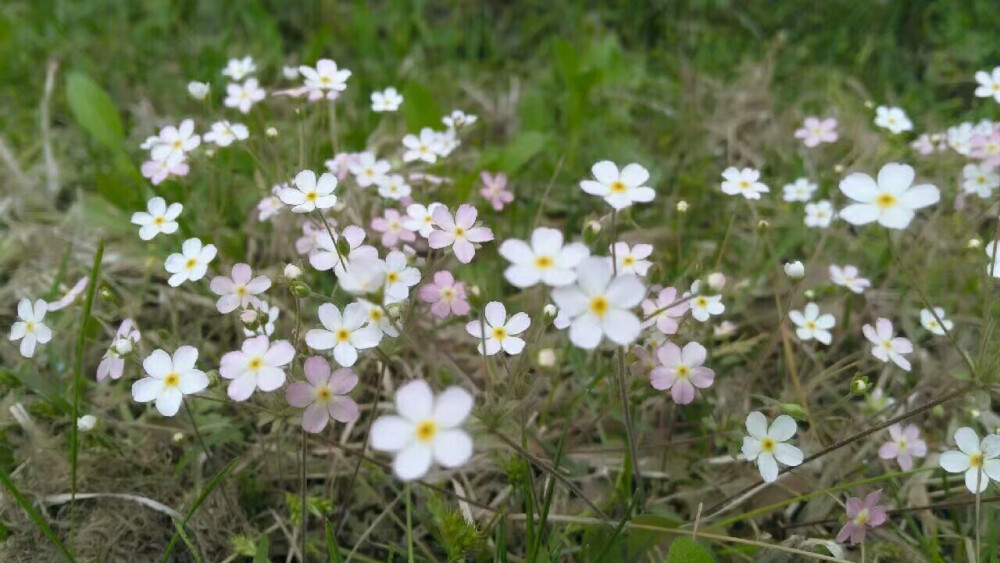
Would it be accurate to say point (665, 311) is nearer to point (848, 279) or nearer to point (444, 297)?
point (444, 297)

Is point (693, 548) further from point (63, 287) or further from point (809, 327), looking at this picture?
point (63, 287)

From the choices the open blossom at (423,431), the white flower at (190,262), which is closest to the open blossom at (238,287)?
the white flower at (190,262)

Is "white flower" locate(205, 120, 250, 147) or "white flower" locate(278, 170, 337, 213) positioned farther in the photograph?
"white flower" locate(205, 120, 250, 147)

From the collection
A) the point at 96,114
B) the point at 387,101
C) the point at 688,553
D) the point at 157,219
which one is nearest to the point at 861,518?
the point at 688,553

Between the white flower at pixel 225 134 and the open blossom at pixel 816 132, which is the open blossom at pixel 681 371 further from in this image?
the white flower at pixel 225 134

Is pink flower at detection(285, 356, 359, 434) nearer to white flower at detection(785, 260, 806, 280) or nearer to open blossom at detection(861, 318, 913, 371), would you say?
white flower at detection(785, 260, 806, 280)

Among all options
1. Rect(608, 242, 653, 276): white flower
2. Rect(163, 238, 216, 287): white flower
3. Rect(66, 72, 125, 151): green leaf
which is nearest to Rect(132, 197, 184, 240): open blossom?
Rect(163, 238, 216, 287): white flower

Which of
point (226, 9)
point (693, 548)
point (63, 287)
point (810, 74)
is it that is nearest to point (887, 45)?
point (810, 74)
